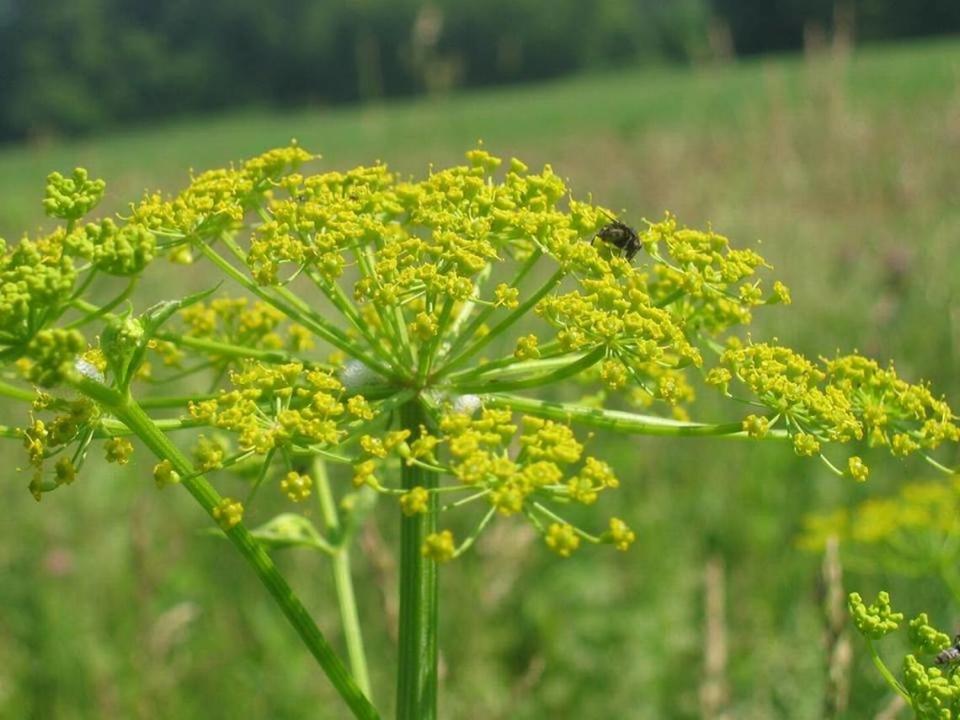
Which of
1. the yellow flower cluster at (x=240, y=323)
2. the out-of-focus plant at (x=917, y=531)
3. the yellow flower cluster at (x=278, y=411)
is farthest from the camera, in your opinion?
the out-of-focus plant at (x=917, y=531)

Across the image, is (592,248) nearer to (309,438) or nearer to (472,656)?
(309,438)

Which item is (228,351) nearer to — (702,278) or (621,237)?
(621,237)

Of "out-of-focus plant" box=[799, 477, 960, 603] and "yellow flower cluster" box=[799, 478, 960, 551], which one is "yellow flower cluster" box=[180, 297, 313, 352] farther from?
"out-of-focus plant" box=[799, 477, 960, 603]

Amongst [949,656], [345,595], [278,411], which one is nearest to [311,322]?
[278,411]

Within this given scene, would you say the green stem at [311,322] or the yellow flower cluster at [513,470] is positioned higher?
the green stem at [311,322]

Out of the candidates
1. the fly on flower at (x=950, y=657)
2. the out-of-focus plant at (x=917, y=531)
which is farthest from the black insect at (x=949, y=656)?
the out-of-focus plant at (x=917, y=531)

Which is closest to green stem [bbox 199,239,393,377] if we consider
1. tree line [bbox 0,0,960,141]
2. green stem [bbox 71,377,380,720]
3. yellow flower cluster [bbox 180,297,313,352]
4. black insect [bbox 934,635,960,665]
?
yellow flower cluster [bbox 180,297,313,352]

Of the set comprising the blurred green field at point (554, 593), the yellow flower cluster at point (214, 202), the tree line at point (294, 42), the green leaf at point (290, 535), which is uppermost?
the yellow flower cluster at point (214, 202)

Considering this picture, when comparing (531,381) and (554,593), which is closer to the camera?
(531,381)

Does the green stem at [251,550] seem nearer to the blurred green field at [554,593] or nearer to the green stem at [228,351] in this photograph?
the green stem at [228,351]
